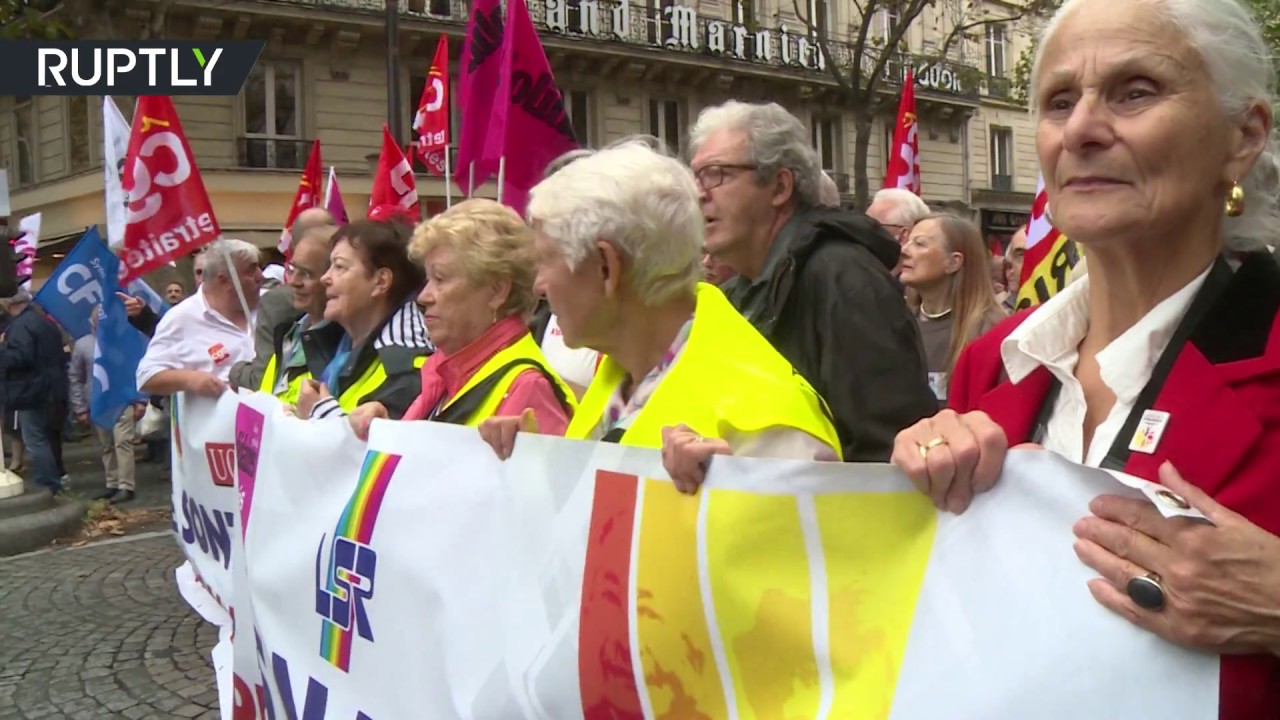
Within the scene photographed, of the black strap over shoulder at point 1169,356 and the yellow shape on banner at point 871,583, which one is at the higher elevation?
the black strap over shoulder at point 1169,356

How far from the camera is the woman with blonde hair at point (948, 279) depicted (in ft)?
14.4

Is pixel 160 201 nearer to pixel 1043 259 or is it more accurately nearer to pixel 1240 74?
pixel 1043 259

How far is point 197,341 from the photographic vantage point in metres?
5.88

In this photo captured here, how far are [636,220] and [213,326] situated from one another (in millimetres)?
4490

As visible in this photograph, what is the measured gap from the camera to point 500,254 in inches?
121

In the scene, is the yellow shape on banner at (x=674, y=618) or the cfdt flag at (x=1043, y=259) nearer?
the yellow shape on banner at (x=674, y=618)

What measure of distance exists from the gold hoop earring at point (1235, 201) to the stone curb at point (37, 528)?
7806 millimetres

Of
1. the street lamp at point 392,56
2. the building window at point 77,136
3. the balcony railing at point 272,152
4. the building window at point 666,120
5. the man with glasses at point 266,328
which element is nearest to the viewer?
the man with glasses at point 266,328

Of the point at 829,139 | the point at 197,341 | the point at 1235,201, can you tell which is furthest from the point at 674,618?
the point at 829,139

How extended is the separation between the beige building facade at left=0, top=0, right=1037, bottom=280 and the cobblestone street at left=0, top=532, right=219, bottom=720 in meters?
9.50

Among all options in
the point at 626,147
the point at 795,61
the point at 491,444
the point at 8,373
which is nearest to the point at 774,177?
the point at 626,147

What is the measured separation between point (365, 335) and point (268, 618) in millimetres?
1100

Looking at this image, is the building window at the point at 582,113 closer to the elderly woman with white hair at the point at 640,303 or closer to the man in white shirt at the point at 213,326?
the man in white shirt at the point at 213,326

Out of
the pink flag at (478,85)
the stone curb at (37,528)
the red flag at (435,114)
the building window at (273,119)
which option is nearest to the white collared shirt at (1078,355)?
the pink flag at (478,85)
